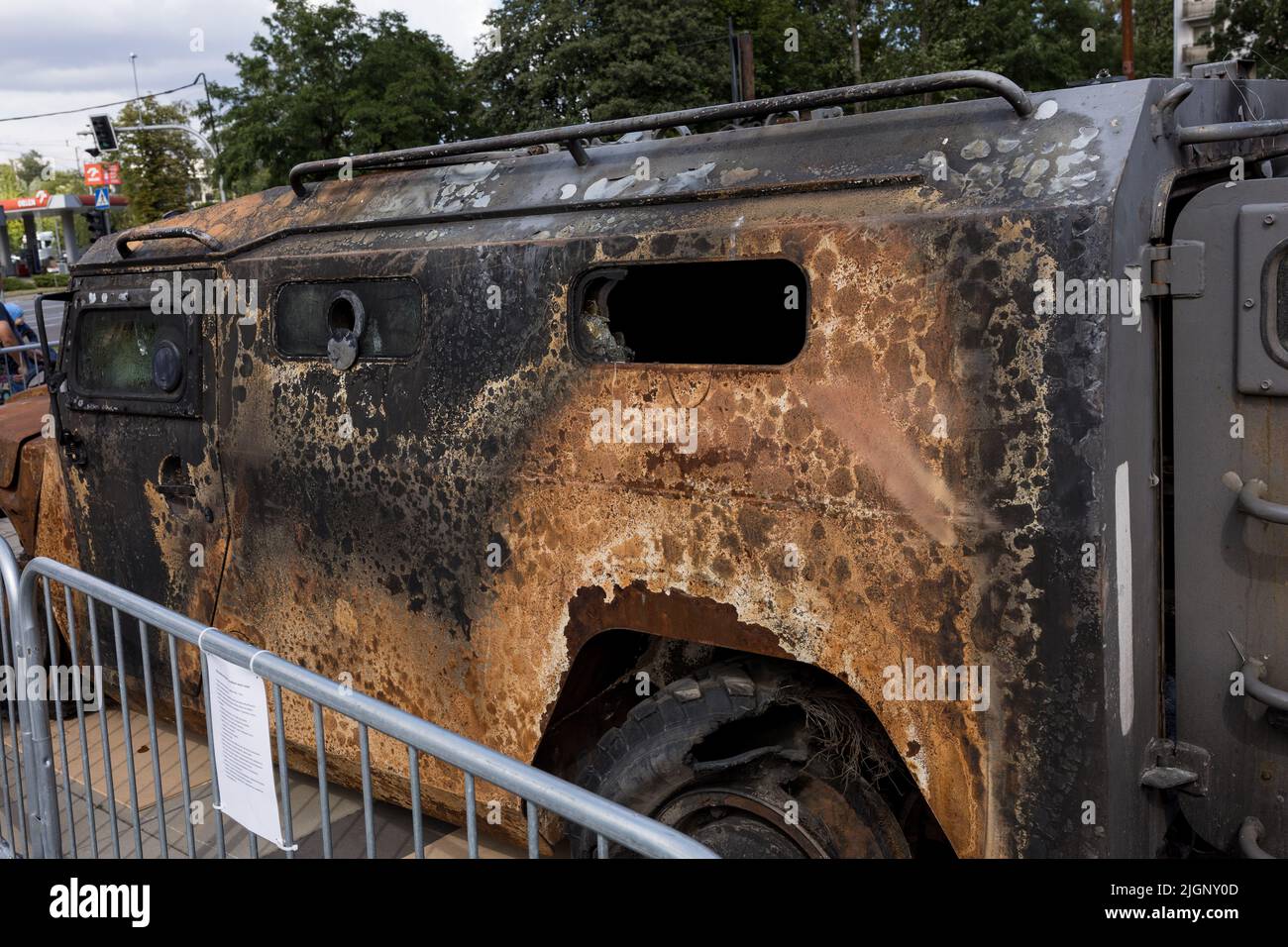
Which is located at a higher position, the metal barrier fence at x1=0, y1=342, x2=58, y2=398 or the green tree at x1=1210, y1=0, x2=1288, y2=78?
the green tree at x1=1210, y1=0, x2=1288, y2=78

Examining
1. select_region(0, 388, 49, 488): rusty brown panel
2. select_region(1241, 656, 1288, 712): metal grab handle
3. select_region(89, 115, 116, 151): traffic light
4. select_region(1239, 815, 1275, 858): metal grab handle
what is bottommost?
select_region(1239, 815, 1275, 858): metal grab handle

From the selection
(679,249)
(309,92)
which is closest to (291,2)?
(309,92)

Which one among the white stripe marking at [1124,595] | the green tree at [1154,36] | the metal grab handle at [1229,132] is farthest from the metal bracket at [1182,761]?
the green tree at [1154,36]

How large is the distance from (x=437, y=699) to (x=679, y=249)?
1539mm

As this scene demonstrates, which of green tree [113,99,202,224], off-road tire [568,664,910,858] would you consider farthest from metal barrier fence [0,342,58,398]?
green tree [113,99,202,224]

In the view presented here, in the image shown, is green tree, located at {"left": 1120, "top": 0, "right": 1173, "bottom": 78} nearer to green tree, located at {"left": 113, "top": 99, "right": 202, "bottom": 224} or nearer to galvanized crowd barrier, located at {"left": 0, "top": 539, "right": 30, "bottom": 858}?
green tree, located at {"left": 113, "top": 99, "right": 202, "bottom": 224}

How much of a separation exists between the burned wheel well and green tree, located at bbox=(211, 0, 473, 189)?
965 inches

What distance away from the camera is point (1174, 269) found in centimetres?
242

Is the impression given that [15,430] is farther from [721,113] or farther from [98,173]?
[98,173]

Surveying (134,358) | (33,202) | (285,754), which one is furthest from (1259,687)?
(33,202)

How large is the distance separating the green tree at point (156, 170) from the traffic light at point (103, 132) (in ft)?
40.7

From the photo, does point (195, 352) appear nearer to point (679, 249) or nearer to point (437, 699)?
point (437, 699)

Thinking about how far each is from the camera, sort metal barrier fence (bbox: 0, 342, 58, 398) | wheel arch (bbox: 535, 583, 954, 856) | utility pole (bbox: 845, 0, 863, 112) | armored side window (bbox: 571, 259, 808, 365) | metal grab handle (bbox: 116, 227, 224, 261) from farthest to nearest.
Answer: utility pole (bbox: 845, 0, 863, 112) → metal barrier fence (bbox: 0, 342, 58, 398) → metal grab handle (bbox: 116, 227, 224, 261) → armored side window (bbox: 571, 259, 808, 365) → wheel arch (bbox: 535, 583, 954, 856)

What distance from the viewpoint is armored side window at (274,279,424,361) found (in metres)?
3.35
